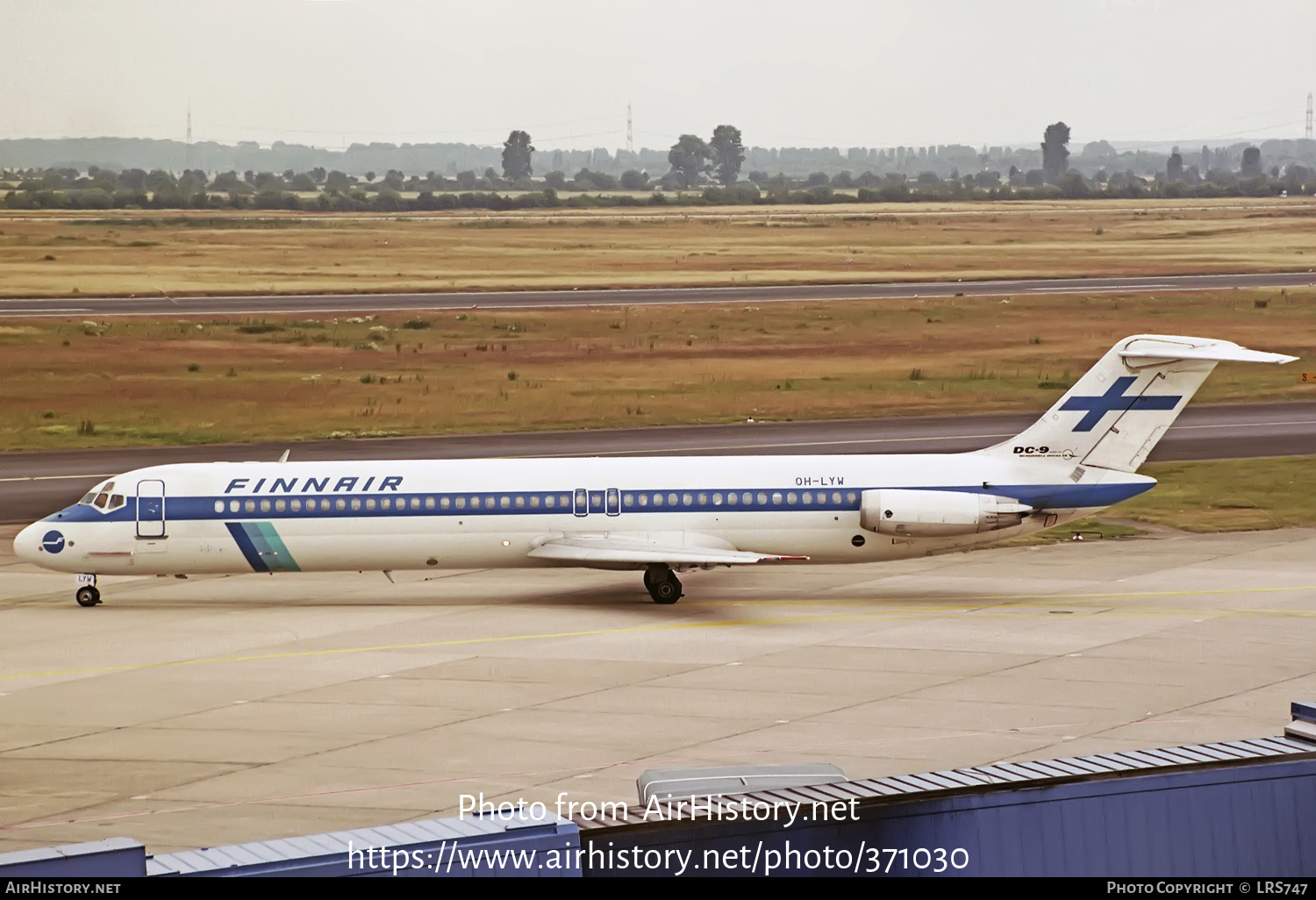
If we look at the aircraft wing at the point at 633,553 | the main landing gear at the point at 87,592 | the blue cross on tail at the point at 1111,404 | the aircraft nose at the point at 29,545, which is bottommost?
the main landing gear at the point at 87,592

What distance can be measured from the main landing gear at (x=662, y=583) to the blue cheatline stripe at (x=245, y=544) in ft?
29.1

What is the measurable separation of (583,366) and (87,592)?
46619 mm

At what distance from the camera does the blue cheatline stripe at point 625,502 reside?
38.5m

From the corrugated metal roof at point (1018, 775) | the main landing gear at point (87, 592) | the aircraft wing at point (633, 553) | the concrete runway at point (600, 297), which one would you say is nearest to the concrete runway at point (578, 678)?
the main landing gear at point (87, 592)

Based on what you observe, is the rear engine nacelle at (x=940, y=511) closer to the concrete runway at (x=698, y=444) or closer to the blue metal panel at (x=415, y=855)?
the concrete runway at (x=698, y=444)

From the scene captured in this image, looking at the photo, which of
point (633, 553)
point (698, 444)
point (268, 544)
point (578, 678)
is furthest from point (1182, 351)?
point (698, 444)

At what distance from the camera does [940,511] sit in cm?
3816

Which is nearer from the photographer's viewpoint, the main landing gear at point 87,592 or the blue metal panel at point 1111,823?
the blue metal panel at point 1111,823

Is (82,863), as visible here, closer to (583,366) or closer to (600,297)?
(583,366)

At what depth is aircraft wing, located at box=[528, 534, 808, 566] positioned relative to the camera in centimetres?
3781

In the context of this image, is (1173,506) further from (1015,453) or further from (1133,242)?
(1133,242)

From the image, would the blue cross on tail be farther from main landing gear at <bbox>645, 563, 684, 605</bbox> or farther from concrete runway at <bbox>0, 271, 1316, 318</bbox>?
concrete runway at <bbox>0, 271, 1316, 318</bbox>

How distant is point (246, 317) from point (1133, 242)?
9872 centimetres
